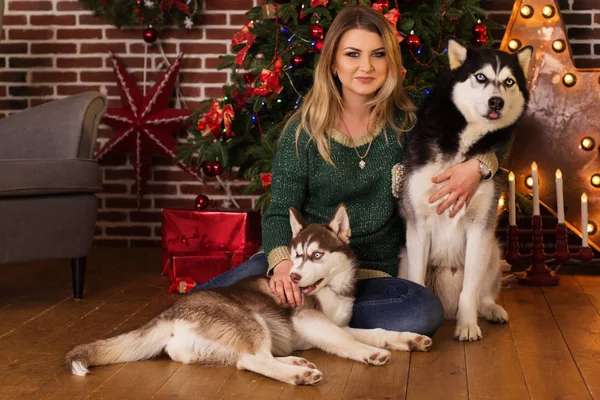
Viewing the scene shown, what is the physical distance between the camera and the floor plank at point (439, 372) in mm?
2201

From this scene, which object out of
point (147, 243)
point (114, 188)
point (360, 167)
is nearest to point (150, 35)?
point (114, 188)

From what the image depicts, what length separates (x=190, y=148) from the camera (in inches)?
154

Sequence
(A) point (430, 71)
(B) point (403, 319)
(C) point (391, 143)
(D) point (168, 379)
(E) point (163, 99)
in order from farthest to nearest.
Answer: (E) point (163, 99) < (A) point (430, 71) < (C) point (391, 143) < (B) point (403, 319) < (D) point (168, 379)

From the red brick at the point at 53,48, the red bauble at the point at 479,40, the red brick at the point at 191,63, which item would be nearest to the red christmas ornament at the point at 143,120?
the red brick at the point at 191,63

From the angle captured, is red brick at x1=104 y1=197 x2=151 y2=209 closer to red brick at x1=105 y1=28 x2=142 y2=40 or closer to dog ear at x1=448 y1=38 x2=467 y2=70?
red brick at x1=105 y1=28 x2=142 y2=40

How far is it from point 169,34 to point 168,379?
2.69 m

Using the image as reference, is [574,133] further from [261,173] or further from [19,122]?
[19,122]

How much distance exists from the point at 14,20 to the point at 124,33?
0.68 m

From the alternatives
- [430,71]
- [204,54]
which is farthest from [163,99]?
[430,71]

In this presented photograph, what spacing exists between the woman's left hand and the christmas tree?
2.69ft

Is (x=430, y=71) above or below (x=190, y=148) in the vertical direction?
above

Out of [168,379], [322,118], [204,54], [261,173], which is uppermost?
[204,54]

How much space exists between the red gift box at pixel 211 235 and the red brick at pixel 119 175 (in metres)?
0.82

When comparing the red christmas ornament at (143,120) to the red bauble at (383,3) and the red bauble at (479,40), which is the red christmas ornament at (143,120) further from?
the red bauble at (479,40)
